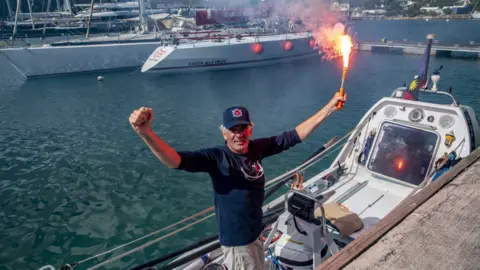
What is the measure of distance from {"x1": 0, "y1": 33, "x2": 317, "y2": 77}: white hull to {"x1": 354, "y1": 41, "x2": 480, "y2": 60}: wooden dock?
1275 cm

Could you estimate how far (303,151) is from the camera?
1447 cm

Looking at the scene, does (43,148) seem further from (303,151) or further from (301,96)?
(301,96)

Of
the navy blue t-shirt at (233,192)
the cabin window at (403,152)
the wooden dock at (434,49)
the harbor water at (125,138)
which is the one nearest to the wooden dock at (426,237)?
the navy blue t-shirt at (233,192)

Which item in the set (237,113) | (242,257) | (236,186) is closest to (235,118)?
(237,113)

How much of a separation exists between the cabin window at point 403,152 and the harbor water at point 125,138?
4243 millimetres

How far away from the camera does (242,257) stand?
3.49 metres

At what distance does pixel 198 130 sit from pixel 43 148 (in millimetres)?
7644

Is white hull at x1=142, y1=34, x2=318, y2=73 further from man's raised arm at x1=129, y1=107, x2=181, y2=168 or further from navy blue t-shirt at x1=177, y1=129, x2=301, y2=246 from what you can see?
man's raised arm at x1=129, y1=107, x2=181, y2=168

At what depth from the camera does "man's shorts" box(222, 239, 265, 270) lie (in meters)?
3.48

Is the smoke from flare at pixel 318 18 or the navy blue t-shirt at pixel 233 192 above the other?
the smoke from flare at pixel 318 18

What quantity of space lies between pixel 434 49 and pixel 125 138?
40240 millimetres

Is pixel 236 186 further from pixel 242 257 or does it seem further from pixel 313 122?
pixel 313 122

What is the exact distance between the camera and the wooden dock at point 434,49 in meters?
38.5

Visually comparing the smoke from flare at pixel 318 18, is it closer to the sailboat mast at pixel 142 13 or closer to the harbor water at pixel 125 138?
the harbor water at pixel 125 138
